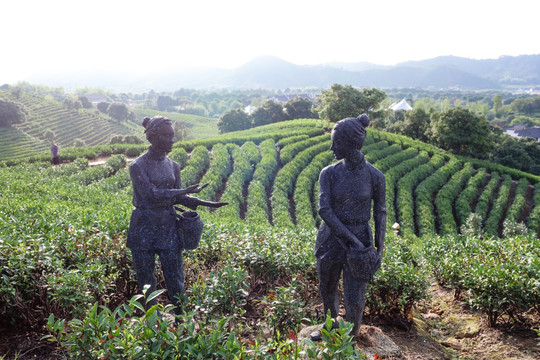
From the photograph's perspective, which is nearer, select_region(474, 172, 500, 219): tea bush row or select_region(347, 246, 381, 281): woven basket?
select_region(347, 246, 381, 281): woven basket

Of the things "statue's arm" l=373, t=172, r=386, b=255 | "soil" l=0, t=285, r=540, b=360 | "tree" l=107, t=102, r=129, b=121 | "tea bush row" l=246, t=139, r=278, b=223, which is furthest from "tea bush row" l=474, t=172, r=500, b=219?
"tree" l=107, t=102, r=129, b=121

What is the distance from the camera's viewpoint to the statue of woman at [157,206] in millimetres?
3771

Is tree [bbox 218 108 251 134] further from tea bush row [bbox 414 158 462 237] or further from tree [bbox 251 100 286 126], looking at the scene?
tea bush row [bbox 414 158 462 237]

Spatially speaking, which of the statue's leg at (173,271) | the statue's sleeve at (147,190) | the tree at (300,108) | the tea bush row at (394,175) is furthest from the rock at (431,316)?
the tree at (300,108)

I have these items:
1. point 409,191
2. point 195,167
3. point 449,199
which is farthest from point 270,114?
point 449,199

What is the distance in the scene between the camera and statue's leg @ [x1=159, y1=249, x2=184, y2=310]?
3.97 m

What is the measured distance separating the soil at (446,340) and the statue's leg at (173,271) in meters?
1.24

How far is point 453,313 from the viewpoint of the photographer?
5656mm

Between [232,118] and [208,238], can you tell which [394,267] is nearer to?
[208,238]

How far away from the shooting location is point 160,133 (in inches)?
148

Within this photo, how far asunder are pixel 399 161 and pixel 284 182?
10473mm

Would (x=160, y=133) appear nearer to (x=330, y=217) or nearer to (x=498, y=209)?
(x=330, y=217)

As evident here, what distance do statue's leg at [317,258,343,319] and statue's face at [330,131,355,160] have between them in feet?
3.93

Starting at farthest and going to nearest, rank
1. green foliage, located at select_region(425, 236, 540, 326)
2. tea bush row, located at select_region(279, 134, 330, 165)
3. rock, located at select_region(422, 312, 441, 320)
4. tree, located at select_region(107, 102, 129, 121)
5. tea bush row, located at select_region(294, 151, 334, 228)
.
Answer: tree, located at select_region(107, 102, 129, 121), tea bush row, located at select_region(279, 134, 330, 165), tea bush row, located at select_region(294, 151, 334, 228), rock, located at select_region(422, 312, 441, 320), green foliage, located at select_region(425, 236, 540, 326)
